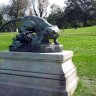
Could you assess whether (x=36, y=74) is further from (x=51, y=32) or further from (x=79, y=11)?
(x=79, y=11)

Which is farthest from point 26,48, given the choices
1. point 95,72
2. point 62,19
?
point 62,19

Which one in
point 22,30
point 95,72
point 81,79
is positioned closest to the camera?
point 22,30

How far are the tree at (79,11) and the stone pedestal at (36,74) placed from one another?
61597 millimetres

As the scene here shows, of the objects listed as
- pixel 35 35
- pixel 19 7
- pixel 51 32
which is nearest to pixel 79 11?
pixel 19 7

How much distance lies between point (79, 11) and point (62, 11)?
456 centimetres

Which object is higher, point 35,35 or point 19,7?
point 19,7

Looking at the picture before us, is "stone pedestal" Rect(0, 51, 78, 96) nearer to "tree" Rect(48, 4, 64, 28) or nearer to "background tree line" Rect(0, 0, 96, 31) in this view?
"background tree line" Rect(0, 0, 96, 31)

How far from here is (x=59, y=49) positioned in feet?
19.2

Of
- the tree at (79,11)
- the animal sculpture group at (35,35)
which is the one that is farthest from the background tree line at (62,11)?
the animal sculpture group at (35,35)

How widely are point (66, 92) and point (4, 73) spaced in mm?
1476

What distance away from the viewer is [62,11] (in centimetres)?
7119

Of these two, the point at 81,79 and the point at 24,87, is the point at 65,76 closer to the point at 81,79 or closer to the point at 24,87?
the point at 24,87

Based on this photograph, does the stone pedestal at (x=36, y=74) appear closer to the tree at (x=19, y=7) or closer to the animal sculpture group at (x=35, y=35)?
the animal sculpture group at (x=35, y=35)

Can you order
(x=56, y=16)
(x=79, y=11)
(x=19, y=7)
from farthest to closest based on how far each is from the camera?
(x=79, y=11)
(x=56, y=16)
(x=19, y=7)
